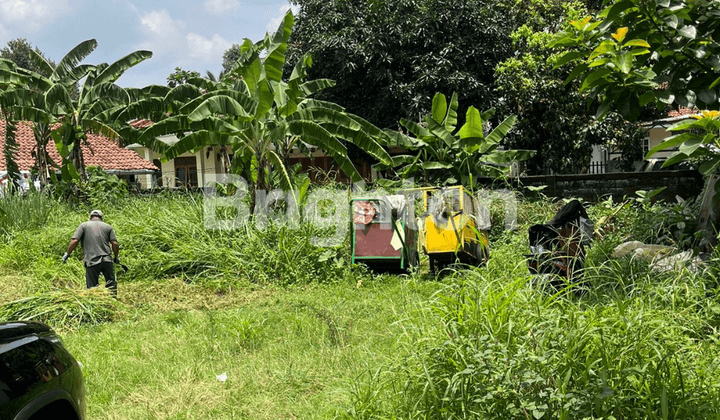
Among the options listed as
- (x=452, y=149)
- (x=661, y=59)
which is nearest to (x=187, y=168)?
(x=452, y=149)

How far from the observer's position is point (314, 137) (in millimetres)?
11727

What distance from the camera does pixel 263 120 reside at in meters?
11.6

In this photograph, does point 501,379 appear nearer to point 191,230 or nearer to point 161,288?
point 161,288

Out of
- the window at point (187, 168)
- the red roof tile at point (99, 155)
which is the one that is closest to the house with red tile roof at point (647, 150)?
the window at point (187, 168)

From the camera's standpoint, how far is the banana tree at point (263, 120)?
35.5 feet

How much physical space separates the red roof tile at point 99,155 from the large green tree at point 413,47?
1106 cm

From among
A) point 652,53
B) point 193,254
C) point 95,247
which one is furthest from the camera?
point 193,254

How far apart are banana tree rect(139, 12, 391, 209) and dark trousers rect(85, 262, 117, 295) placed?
9.40 feet

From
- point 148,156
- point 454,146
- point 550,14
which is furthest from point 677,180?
point 148,156

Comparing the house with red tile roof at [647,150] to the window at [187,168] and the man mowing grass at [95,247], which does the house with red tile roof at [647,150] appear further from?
the window at [187,168]

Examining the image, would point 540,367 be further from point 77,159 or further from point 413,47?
point 413,47

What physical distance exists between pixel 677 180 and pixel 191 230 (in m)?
9.47

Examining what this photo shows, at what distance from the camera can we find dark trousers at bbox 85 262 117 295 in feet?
29.6

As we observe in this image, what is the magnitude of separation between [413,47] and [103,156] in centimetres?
1601
